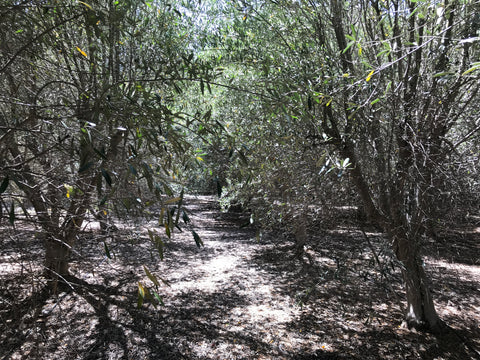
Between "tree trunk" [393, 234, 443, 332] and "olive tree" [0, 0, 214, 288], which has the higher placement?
"olive tree" [0, 0, 214, 288]

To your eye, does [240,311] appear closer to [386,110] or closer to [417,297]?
[417,297]

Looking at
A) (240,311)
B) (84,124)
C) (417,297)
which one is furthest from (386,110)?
(240,311)

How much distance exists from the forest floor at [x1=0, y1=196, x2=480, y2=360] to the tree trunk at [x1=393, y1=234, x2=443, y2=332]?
0.18 m

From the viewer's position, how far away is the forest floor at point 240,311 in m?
4.11

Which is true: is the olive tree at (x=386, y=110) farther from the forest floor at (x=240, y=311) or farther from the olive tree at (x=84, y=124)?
the olive tree at (x=84, y=124)

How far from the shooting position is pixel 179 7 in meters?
6.78

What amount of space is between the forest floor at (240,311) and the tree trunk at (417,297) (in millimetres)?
178

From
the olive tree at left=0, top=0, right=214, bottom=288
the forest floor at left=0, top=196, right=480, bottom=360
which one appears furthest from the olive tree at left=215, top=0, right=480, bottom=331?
the olive tree at left=0, top=0, right=214, bottom=288

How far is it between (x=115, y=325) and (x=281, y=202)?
10.1 feet

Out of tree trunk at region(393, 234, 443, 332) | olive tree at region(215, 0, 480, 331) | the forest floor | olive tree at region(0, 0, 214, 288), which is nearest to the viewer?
olive tree at region(0, 0, 214, 288)

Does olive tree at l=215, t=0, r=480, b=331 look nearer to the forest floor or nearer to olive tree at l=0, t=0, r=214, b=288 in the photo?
the forest floor

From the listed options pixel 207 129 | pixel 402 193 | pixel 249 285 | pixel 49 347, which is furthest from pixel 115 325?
pixel 402 193

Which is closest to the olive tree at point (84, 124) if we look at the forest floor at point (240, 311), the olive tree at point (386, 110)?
the forest floor at point (240, 311)

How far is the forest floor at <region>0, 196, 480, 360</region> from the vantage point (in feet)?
13.5
